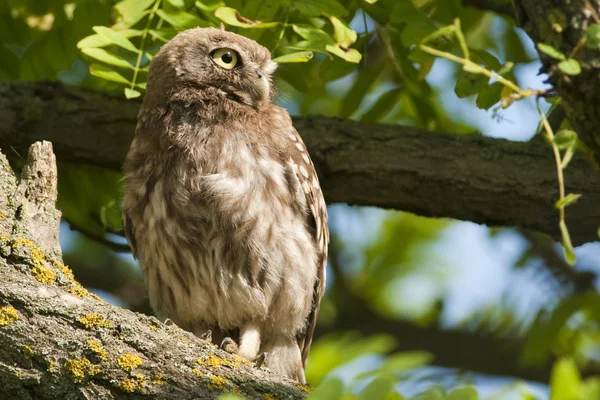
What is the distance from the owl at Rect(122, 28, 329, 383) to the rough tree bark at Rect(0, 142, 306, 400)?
120cm

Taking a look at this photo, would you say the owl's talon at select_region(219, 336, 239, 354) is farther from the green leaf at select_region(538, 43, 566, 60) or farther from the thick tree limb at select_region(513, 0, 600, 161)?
the green leaf at select_region(538, 43, 566, 60)

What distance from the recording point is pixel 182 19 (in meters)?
4.46

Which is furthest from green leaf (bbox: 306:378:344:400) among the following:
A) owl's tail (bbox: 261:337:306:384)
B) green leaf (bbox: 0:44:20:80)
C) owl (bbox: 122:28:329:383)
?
green leaf (bbox: 0:44:20:80)

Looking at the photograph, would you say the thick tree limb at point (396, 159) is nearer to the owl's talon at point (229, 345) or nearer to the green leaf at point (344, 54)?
the green leaf at point (344, 54)

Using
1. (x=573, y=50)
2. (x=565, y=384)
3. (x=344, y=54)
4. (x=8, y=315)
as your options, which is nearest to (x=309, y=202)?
(x=344, y=54)

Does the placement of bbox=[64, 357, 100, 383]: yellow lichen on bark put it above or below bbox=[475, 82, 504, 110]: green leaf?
below

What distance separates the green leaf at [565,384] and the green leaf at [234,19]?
2.43m

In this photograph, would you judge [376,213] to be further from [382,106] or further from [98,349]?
[98,349]

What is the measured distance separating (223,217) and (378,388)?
2411mm

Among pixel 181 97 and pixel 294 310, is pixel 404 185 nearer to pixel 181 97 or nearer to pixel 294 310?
pixel 294 310

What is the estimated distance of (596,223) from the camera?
4.84 metres

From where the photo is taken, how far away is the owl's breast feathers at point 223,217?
4.72m

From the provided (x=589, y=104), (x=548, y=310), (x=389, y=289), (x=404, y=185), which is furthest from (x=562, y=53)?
(x=389, y=289)

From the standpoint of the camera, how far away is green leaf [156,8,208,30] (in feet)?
14.6
